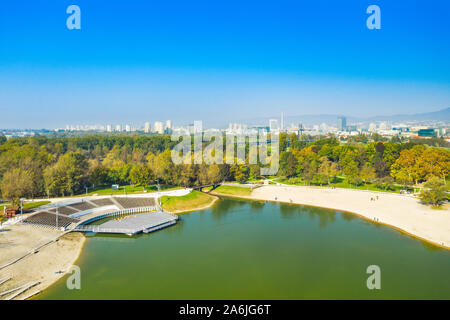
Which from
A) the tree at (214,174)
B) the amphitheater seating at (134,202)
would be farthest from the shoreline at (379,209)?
the amphitheater seating at (134,202)

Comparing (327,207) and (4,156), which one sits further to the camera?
(4,156)

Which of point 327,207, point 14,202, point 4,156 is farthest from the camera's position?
point 4,156

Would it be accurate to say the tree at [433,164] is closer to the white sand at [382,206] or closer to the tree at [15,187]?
the white sand at [382,206]

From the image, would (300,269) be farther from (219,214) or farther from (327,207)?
(327,207)

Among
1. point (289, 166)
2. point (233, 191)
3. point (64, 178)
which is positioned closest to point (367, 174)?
point (289, 166)

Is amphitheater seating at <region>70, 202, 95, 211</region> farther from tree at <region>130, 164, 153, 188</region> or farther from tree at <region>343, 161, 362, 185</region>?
tree at <region>343, 161, 362, 185</region>

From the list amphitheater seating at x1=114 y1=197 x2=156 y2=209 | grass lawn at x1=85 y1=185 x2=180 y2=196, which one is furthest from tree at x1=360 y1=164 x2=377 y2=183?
amphitheater seating at x1=114 y1=197 x2=156 y2=209

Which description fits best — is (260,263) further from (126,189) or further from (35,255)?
(126,189)
